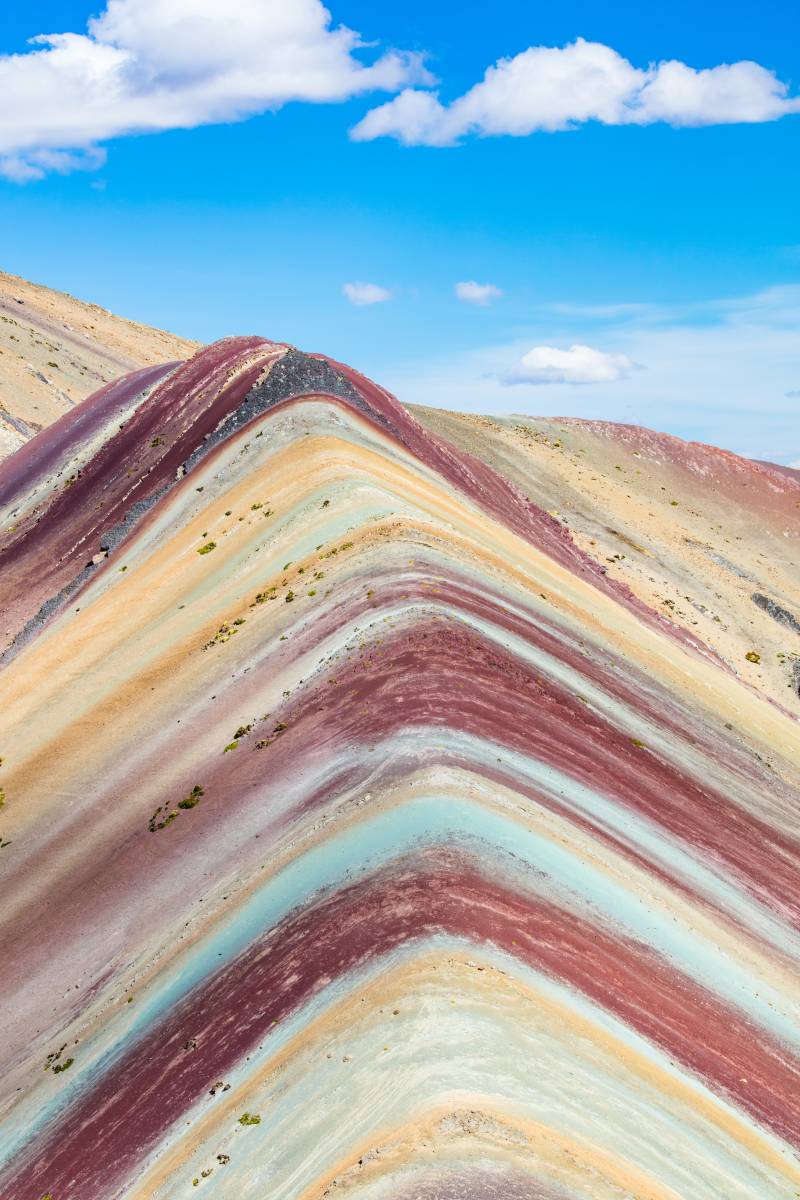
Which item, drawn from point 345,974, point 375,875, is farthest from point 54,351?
point 345,974

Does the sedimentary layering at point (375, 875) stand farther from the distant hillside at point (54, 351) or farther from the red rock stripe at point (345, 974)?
the distant hillside at point (54, 351)

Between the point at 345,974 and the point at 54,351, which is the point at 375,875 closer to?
the point at 345,974

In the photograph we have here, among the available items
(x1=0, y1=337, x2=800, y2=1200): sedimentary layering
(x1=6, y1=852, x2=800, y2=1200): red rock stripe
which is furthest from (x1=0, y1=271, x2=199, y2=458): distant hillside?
(x1=6, y1=852, x2=800, y2=1200): red rock stripe

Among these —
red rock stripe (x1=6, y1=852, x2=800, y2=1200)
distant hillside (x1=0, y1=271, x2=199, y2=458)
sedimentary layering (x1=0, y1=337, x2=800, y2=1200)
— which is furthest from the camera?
distant hillside (x1=0, y1=271, x2=199, y2=458)

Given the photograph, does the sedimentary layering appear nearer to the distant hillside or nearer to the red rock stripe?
the red rock stripe

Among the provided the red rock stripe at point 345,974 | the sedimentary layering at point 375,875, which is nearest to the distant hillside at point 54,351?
the sedimentary layering at point 375,875

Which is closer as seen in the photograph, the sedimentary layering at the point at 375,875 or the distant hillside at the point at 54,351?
the sedimentary layering at the point at 375,875
